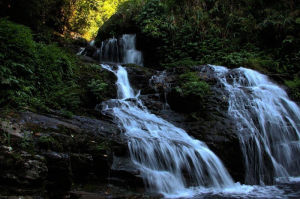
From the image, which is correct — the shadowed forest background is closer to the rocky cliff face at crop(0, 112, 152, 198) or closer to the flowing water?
the rocky cliff face at crop(0, 112, 152, 198)

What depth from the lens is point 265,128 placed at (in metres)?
7.34

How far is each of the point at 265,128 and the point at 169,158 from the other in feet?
11.5

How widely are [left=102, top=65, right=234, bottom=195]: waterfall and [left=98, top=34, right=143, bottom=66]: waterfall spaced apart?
8.03m

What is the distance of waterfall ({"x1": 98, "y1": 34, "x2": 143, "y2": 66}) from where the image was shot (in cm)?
1462

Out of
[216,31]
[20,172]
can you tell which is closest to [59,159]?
[20,172]

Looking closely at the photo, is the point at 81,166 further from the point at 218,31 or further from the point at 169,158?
the point at 218,31

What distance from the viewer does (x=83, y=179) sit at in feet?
14.7

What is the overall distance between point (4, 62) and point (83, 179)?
11.8ft

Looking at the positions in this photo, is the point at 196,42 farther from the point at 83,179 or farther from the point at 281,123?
the point at 83,179

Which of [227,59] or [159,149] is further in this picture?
[227,59]

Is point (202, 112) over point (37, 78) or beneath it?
beneath

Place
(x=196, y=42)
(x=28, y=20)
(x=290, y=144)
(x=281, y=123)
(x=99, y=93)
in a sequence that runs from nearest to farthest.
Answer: (x=290, y=144), (x=281, y=123), (x=99, y=93), (x=28, y=20), (x=196, y=42)

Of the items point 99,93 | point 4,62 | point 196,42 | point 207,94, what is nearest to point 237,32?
point 196,42

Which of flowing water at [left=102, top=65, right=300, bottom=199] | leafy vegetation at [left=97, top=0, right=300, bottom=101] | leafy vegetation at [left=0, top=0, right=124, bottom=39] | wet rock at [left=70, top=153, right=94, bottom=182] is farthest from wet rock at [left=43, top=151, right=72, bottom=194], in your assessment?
leafy vegetation at [left=97, top=0, right=300, bottom=101]
